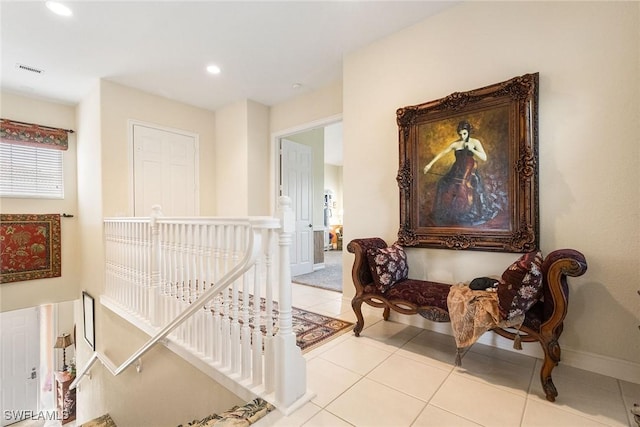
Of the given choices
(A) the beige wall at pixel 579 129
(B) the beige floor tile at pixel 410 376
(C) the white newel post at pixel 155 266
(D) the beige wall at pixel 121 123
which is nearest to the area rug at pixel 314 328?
(B) the beige floor tile at pixel 410 376

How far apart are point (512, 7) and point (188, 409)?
411 cm

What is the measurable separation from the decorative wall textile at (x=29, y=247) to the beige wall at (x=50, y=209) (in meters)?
0.09

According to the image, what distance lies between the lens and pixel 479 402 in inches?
61.8

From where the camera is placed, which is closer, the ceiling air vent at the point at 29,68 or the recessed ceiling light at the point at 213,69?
the ceiling air vent at the point at 29,68

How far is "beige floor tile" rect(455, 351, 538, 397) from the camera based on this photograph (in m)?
1.73

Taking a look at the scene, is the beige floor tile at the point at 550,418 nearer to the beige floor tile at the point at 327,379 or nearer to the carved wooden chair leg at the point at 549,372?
the carved wooden chair leg at the point at 549,372

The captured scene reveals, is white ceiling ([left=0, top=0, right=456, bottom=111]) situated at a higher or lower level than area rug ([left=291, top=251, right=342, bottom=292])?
higher

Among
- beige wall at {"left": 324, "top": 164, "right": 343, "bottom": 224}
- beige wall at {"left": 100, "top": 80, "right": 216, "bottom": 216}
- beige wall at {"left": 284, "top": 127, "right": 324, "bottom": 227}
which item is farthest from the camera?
beige wall at {"left": 324, "top": 164, "right": 343, "bottom": 224}

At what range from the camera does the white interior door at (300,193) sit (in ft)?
15.6

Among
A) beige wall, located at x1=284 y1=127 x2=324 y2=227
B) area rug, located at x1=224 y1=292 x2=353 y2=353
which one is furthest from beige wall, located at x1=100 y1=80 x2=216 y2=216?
area rug, located at x1=224 y1=292 x2=353 y2=353

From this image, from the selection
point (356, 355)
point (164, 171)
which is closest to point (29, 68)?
point (164, 171)

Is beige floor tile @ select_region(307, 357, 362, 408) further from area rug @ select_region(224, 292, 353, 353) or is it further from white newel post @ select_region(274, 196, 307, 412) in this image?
area rug @ select_region(224, 292, 353, 353)

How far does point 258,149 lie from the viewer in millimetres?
4496

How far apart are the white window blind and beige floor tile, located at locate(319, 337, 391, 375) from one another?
15.7 ft
